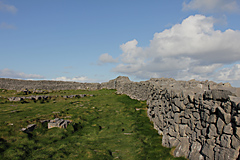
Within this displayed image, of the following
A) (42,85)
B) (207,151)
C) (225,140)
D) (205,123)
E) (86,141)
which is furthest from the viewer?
(42,85)

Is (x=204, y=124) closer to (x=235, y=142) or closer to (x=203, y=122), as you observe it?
(x=203, y=122)

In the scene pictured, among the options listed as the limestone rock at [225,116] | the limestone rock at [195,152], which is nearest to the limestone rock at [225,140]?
the limestone rock at [225,116]

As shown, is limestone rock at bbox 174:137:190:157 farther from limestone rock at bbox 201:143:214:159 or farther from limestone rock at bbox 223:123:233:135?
limestone rock at bbox 223:123:233:135

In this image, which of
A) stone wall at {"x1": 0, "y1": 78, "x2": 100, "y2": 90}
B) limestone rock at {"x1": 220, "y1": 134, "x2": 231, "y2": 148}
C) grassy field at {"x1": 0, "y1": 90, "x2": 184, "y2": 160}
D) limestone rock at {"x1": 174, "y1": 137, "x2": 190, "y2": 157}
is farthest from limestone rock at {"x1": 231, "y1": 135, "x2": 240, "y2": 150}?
stone wall at {"x1": 0, "y1": 78, "x2": 100, "y2": 90}

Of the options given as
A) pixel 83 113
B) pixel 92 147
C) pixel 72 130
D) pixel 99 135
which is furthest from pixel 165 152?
pixel 83 113

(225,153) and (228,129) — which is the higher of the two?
(228,129)

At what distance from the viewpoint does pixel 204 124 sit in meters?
6.49

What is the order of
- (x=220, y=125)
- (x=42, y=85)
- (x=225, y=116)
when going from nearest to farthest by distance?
(x=225, y=116), (x=220, y=125), (x=42, y=85)

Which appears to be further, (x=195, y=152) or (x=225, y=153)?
(x=195, y=152)

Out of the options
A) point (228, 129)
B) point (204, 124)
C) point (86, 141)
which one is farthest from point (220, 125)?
point (86, 141)

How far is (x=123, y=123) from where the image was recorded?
13.9 metres

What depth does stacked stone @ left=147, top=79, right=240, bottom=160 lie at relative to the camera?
529 centimetres

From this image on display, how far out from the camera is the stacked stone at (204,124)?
5.29 metres

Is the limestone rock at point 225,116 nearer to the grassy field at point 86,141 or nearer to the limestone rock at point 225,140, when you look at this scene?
the limestone rock at point 225,140
